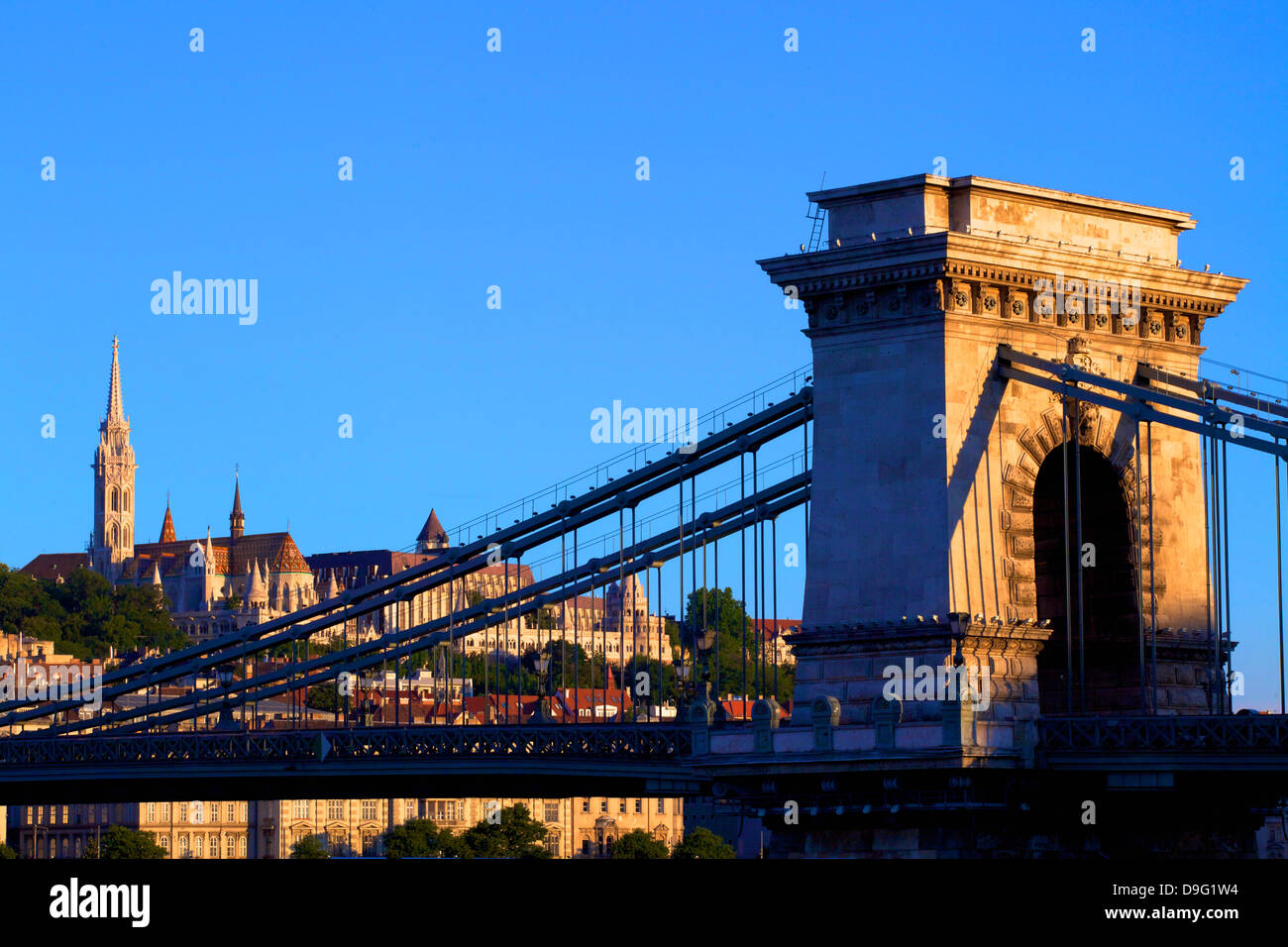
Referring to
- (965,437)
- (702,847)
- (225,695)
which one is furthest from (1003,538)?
(702,847)

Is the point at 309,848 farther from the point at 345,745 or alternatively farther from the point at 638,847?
the point at 345,745

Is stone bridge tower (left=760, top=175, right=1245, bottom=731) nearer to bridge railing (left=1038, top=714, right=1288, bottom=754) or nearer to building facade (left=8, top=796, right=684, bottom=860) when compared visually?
bridge railing (left=1038, top=714, right=1288, bottom=754)

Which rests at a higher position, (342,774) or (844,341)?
(844,341)

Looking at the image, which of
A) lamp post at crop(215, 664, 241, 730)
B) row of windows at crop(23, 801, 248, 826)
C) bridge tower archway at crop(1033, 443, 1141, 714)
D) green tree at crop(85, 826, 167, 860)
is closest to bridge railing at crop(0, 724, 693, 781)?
lamp post at crop(215, 664, 241, 730)
